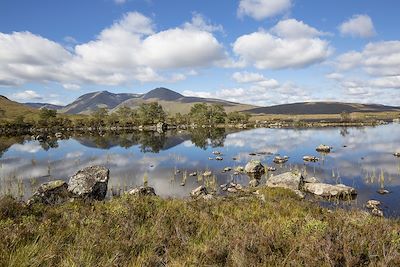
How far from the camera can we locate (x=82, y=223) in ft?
29.4

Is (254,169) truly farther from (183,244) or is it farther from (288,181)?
(183,244)

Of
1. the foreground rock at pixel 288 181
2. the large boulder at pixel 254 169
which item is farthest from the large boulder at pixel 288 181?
the large boulder at pixel 254 169

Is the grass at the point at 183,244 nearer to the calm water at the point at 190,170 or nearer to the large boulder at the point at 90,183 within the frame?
the large boulder at the point at 90,183

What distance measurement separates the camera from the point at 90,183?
26.5 metres

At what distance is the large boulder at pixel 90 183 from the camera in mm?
25641

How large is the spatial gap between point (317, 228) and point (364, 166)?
4045 centimetres

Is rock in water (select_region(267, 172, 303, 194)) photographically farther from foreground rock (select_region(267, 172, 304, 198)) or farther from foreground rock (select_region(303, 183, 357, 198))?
foreground rock (select_region(303, 183, 357, 198))

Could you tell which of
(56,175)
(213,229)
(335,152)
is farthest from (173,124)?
(213,229)

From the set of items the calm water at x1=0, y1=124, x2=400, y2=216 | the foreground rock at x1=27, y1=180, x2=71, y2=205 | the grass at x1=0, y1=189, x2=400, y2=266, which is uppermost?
the grass at x1=0, y1=189, x2=400, y2=266

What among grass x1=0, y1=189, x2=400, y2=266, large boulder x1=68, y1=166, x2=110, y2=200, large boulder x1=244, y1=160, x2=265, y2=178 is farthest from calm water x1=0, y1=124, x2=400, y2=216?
grass x1=0, y1=189, x2=400, y2=266

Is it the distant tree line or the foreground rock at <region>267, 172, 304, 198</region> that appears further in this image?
the distant tree line

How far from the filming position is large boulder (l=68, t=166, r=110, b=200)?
2564cm

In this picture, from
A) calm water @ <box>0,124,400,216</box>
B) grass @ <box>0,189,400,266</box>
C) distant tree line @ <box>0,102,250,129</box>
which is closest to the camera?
grass @ <box>0,189,400,266</box>

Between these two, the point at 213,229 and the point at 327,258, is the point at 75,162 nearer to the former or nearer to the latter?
the point at 213,229
